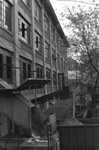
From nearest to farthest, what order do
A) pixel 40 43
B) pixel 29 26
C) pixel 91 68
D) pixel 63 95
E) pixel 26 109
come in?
pixel 26 109, pixel 63 95, pixel 29 26, pixel 91 68, pixel 40 43

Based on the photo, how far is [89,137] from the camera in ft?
40.8

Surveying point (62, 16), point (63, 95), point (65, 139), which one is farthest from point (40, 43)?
point (65, 139)

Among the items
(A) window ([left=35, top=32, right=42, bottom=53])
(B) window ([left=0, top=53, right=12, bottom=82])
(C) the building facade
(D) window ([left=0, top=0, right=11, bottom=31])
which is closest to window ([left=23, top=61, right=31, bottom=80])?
(C) the building facade

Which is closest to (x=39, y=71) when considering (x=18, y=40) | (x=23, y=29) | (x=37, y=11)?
(x=37, y=11)

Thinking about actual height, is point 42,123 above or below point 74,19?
below

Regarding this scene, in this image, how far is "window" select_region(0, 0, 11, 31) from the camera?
1395 cm

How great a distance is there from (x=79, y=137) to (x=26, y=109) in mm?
4748

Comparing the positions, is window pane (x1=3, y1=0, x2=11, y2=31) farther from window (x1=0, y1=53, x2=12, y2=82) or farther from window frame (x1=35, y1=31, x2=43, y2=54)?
window frame (x1=35, y1=31, x2=43, y2=54)

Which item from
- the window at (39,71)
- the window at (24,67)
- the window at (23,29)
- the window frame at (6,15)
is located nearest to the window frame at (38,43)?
the window at (39,71)

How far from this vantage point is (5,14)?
47.9ft

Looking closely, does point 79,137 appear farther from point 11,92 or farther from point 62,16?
point 62,16

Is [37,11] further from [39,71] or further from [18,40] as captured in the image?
[18,40]

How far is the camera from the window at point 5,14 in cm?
1395

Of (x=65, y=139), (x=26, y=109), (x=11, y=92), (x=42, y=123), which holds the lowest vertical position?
(x=65, y=139)
